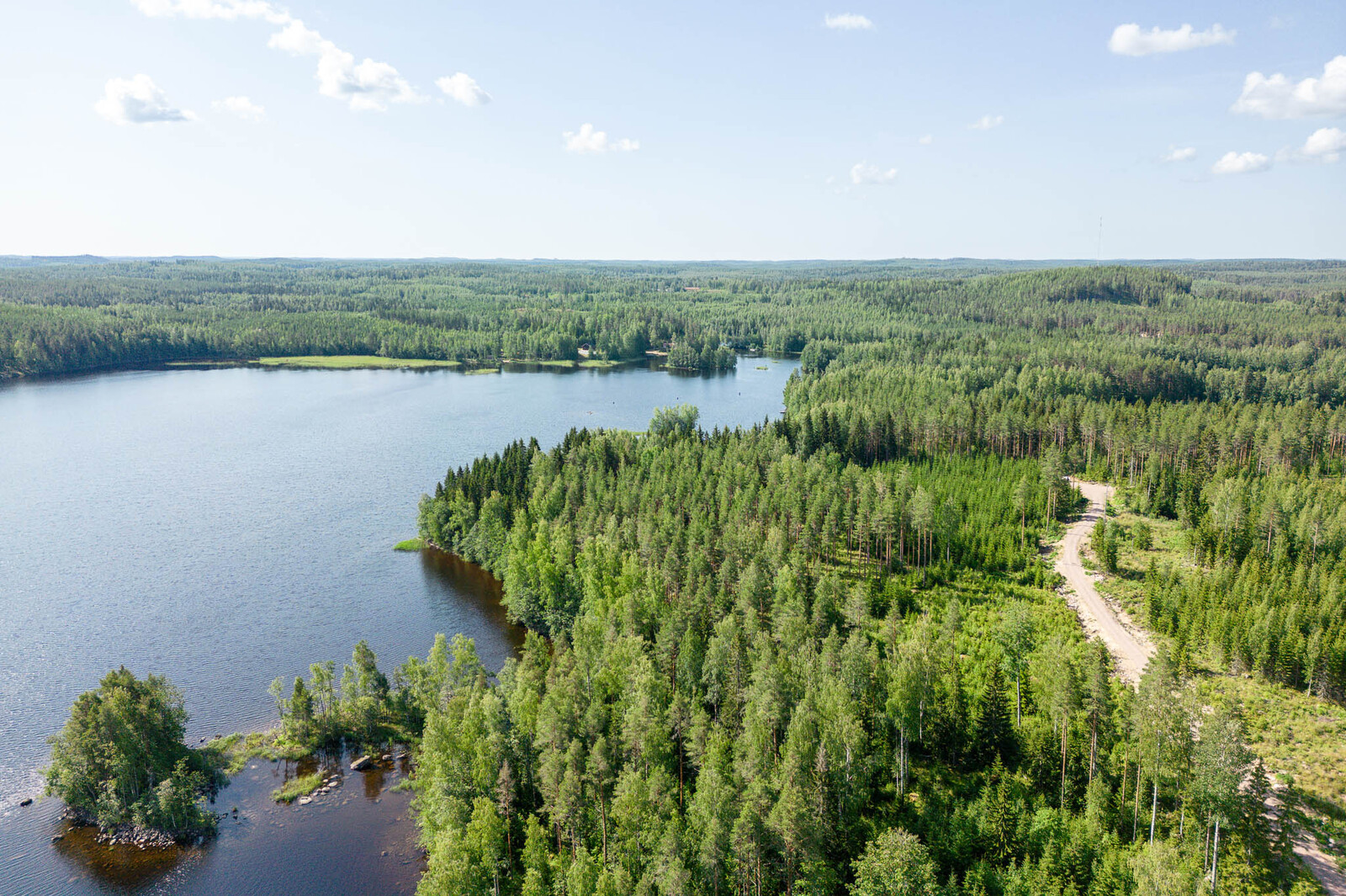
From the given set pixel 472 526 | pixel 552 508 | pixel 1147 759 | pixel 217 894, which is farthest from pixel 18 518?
pixel 1147 759

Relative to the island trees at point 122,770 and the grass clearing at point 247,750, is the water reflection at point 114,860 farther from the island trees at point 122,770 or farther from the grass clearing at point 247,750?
the grass clearing at point 247,750

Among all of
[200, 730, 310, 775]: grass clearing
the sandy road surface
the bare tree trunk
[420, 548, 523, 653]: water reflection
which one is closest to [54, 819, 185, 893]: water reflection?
[200, 730, 310, 775]: grass clearing

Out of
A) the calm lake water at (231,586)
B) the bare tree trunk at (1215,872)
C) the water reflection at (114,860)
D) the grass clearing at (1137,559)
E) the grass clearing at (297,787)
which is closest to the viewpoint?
the bare tree trunk at (1215,872)

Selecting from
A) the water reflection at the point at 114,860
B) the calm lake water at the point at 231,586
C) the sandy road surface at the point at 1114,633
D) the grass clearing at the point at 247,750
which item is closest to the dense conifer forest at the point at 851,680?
the sandy road surface at the point at 1114,633

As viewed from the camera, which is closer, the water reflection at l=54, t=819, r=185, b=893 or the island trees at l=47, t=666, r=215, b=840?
the water reflection at l=54, t=819, r=185, b=893

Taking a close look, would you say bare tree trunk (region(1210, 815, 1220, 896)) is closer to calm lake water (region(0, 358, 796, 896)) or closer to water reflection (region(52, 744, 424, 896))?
water reflection (region(52, 744, 424, 896))

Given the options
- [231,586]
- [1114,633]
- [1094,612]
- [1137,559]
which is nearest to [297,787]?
[231,586]

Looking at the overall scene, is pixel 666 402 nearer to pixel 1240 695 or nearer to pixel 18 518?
pixel 18 518
